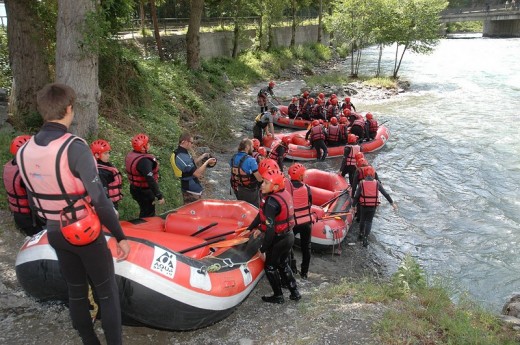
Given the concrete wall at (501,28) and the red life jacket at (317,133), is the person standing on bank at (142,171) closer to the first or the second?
the red life jacket at (317,133)

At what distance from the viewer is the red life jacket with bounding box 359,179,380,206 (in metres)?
6.82

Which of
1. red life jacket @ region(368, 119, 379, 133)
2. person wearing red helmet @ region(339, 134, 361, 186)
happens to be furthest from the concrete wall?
person wearing red helmet @ region(339, 134, 361, 186)

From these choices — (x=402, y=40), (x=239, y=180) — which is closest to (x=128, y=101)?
(x=239, y=180)

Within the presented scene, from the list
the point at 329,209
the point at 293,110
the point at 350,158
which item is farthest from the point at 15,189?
the point at 293,110

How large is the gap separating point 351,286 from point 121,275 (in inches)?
104

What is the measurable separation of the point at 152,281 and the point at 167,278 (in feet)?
0.42

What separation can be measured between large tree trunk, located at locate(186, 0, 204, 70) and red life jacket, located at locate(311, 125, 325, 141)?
703 cm

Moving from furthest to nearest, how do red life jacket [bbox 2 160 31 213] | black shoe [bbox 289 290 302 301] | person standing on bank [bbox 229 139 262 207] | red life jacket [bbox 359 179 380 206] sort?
red life jacket [bbox 359 179 380 206] → person standing on bank [bbox 229 139 262 207] → black shoe [bbox 289 290 302 301] → red life jacket [bbox 2 160 31 213]

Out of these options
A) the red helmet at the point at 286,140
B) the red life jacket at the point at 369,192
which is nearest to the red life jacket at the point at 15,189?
the red life jacket at the point at 369,192

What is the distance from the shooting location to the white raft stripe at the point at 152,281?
127 inches

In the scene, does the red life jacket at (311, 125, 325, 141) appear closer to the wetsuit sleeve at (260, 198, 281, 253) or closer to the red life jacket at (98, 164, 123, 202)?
the red life jacket at (98, 164, 123, 202)

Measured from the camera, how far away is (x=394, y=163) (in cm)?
1154

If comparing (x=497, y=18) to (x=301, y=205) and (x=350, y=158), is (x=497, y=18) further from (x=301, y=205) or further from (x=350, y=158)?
(x=301, y=205)

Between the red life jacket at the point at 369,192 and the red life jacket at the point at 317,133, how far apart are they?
13.8 ft
